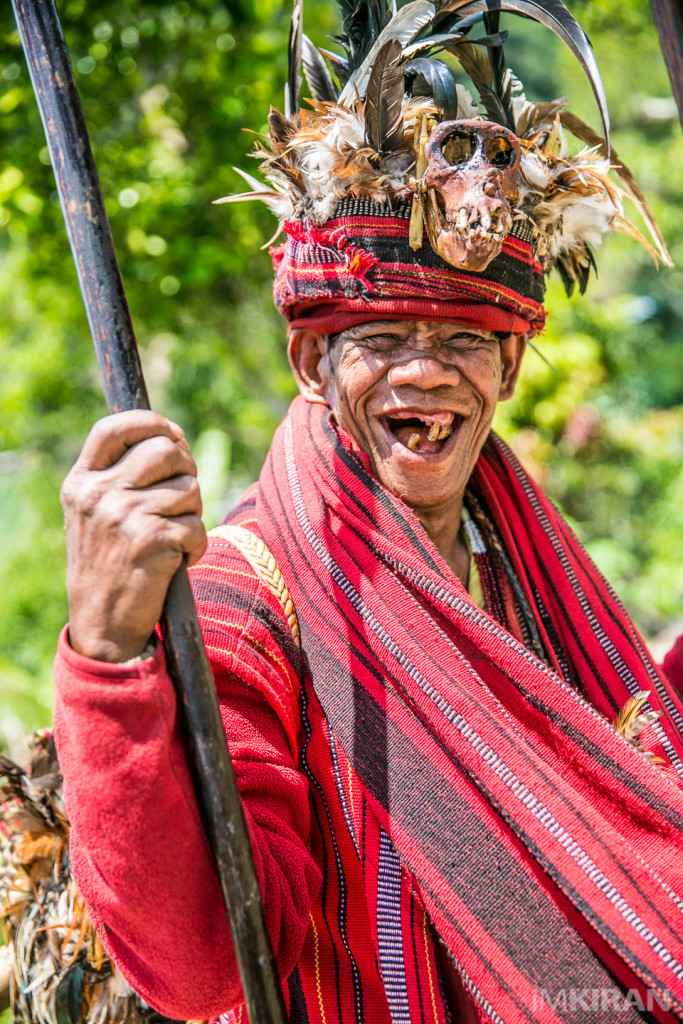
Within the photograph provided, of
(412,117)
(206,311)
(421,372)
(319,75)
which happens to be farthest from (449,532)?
(206,311)

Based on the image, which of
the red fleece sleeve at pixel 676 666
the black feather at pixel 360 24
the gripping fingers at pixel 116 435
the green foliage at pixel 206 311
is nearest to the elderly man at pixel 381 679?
the gripping fingers at pixel 116 435

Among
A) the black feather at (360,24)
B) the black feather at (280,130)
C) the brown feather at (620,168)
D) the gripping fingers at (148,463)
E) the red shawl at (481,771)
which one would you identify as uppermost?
the black feather at (360,24)

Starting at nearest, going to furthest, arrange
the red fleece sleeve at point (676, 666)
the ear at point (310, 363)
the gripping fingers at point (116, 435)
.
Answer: the gripping fingers at point (116, 435), the ear at point (310, 363), the red fleece sleeve at point (676, 666)

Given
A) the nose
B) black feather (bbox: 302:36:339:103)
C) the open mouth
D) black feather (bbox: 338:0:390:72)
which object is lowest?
the open mouth

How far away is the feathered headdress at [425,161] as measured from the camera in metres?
1.58

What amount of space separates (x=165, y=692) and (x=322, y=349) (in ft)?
3.38

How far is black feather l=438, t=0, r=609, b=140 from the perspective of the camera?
1539 mm

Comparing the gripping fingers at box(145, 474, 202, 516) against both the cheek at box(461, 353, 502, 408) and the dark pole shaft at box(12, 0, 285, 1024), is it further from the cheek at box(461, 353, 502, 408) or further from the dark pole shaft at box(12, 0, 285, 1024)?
the cheek at box(461, 353, 502, 408)

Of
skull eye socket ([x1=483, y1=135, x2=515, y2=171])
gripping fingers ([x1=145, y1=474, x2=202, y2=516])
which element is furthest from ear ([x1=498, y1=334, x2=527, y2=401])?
gripping fingers ([x1=145, y1=474, x2=202, y2=516])

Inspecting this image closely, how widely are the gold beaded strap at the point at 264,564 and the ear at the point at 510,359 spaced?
0.68m

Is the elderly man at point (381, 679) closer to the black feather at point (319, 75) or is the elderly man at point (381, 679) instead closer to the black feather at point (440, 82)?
the black feather at point (440, 82)

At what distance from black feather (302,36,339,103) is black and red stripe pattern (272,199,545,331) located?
0.98ft

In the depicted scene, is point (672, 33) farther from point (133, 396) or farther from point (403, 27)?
point (133, 396)

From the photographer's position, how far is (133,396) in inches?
42.8
